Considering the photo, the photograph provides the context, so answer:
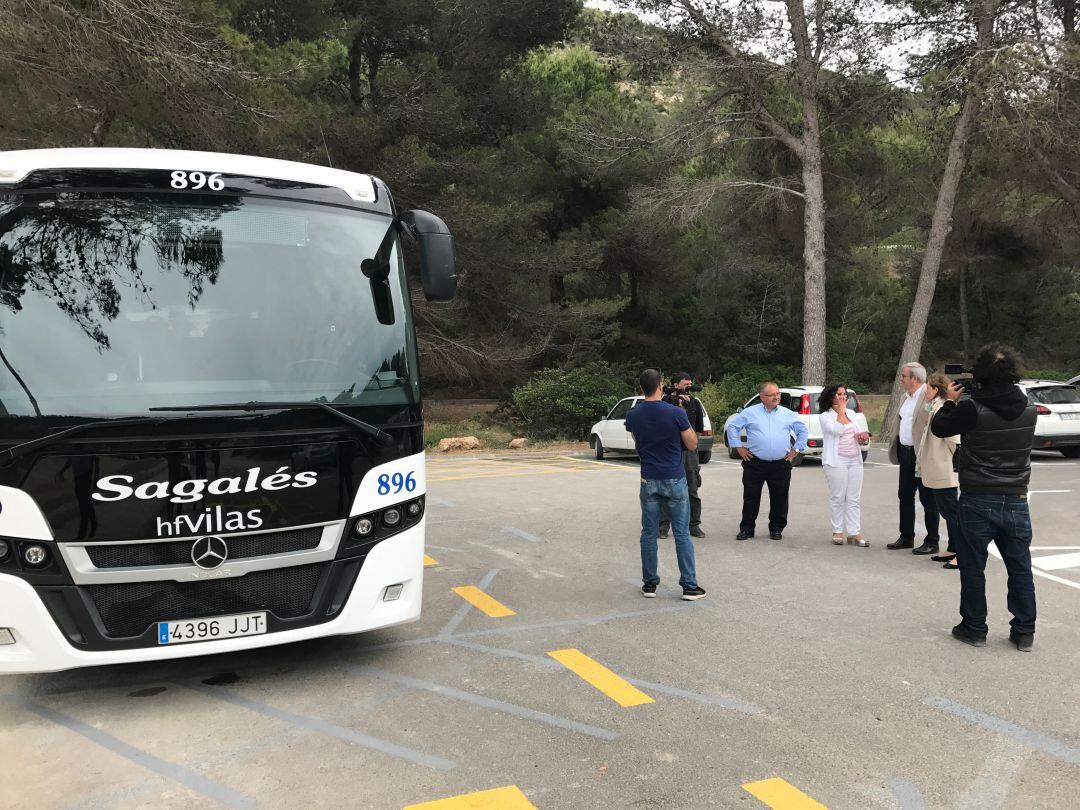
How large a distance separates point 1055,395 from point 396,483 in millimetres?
16040

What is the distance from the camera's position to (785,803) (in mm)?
3498

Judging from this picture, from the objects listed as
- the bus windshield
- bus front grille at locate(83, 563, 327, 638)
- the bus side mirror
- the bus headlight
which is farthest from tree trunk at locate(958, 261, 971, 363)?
the bus headlight

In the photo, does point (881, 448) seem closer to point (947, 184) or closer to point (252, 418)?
point (947, 184)

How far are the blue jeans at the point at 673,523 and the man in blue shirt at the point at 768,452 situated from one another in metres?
2.54

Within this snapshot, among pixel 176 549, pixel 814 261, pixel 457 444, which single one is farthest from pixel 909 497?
pixel 814 261

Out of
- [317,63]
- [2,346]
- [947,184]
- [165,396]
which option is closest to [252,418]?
[165,396]

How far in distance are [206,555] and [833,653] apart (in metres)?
3.70

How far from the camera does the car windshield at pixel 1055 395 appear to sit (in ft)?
54.6

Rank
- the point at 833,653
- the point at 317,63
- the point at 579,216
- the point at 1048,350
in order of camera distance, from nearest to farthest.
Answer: the point at 833,653 < the point at 317,63 < the point at 579,216 < the point at 1048,350

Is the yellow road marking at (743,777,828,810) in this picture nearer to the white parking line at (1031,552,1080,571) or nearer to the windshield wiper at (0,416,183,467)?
the windshield wiper at (0,416,183,467)

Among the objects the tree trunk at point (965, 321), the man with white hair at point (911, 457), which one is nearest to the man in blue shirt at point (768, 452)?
the man with white hair at point (911, 457)

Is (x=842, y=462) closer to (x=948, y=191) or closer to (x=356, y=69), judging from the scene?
(x=948, y=191)

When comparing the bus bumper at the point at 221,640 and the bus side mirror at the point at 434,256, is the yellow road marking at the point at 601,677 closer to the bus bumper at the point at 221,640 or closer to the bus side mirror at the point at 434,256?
the bus bumper at the point at 221,640

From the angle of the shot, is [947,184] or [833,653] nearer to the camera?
[833,653]
